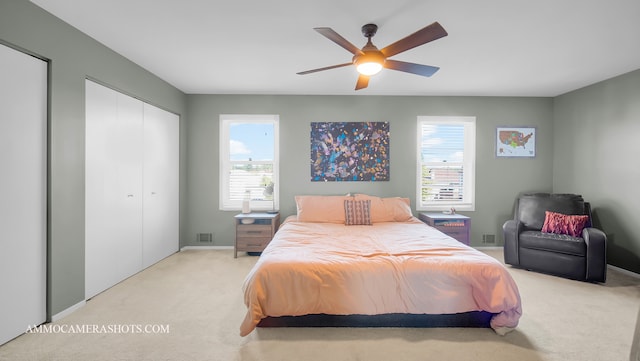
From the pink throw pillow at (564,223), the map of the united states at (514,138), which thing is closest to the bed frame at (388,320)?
the pink throw pillow at (564,223)

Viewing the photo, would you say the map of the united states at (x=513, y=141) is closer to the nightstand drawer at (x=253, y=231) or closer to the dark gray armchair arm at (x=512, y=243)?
the dark gray armchair arm at (x=512, y=243)

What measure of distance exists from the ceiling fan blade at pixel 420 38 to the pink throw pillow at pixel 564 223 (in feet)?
10.6

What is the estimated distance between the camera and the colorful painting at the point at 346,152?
15.2 feet

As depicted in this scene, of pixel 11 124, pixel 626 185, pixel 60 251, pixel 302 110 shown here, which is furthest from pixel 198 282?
pixel 626 185

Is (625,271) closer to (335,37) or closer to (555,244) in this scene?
(555,244)

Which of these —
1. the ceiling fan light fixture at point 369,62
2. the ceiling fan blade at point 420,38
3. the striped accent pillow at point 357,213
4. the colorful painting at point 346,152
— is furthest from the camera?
the colorful painting at point 346,152

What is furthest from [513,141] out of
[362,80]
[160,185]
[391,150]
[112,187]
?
[112,187]

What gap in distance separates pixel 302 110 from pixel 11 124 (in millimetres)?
3323

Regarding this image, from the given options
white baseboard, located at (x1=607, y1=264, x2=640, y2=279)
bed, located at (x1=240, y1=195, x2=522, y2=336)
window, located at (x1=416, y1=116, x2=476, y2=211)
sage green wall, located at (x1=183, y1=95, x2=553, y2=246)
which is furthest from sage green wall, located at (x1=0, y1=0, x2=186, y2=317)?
white baseboard, located at (x1=607, y1=264, x2=640, y2=279)

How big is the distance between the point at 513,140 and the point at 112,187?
576cm

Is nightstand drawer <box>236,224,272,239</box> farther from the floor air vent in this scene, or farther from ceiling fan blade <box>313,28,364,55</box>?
ceiling fan blade <box>313,28,364,55</box>

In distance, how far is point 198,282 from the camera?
3297mm

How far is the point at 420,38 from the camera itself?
6.82ft

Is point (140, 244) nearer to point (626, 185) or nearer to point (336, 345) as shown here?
point (336, 345)
